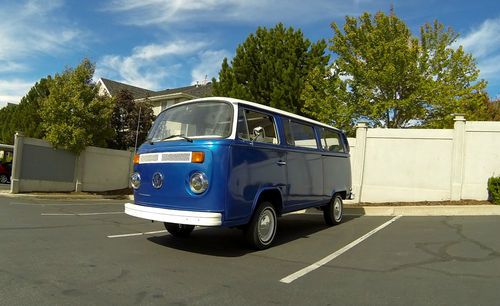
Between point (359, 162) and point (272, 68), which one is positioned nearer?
Result: point (359, 162)

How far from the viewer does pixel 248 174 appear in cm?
661

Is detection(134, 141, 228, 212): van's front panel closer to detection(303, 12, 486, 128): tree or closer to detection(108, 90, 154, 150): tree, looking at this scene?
detection(303, 12, 486, 128): tree

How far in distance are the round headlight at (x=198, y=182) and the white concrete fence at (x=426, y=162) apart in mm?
10932

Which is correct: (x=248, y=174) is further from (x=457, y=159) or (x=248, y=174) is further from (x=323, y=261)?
(x=457, y=159)

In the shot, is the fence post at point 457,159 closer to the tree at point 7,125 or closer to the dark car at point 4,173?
the dark car at point 4,173

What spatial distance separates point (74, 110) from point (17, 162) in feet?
11.2

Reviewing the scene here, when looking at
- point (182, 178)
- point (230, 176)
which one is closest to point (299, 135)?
point (230, 176)

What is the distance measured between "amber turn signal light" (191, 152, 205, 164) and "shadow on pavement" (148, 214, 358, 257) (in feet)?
5.02

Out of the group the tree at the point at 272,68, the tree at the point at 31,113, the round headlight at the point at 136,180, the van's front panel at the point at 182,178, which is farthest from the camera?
the tree at the point at 31,113

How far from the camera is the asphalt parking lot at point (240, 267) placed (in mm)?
4531

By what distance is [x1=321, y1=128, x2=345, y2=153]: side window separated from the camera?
9.62 meters

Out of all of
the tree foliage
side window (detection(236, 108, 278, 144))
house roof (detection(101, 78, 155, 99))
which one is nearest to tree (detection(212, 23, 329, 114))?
the tree foliage

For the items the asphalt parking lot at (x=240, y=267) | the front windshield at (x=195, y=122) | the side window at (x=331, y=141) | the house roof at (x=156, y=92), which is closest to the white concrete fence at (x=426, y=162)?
the asphalt parking lot at (x=240, y=267)

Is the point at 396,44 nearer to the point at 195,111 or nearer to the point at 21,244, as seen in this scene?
the point at 195,111
